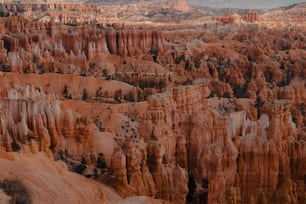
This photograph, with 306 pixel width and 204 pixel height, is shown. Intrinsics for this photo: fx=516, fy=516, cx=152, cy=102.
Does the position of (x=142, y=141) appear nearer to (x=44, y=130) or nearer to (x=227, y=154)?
(x=227, y=154)

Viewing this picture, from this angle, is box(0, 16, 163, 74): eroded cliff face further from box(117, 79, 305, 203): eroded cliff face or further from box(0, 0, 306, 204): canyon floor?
box(117, 79, 305, 203): eroded cliff face

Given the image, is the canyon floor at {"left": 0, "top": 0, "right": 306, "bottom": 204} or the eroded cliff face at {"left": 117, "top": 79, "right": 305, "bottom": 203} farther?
the eroded cliff face at {"left": 117, "top": 79, "right": 305, "bottom": 203}

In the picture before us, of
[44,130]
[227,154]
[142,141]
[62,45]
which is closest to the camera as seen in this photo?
[142,141]

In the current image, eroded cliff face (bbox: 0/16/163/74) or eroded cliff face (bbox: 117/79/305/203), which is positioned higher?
eroded cliff face (bbox: 0/16/163/74)

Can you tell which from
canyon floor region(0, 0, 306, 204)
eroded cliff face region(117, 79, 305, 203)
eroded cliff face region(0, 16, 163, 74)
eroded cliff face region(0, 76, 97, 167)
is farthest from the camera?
eroded cliff face region(0, 16, 163, 74)

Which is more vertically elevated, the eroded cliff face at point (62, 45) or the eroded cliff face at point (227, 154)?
the eroded cliff face at point (62, 45)

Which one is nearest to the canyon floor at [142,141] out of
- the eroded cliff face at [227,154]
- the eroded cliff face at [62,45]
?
the eroded cliff face at [227,154]

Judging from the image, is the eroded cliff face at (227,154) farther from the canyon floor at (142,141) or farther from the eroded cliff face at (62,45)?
the eroded cliff face at (62,45)

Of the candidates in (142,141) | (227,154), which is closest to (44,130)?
(142,141)

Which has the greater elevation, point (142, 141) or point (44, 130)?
point (142, 141)

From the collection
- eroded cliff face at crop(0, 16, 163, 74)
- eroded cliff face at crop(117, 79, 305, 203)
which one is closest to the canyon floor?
eroded cliff face at crop(117, 79, 305, 203)

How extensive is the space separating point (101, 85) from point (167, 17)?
88.0 metres

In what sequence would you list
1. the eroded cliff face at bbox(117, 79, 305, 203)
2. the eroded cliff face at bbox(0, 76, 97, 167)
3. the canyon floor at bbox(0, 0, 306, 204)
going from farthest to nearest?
1. the eroded cliff face at bbox(0, 76, 97, 167)
2. the eroded cliff face at bbox(117, 79, 305, 203)
3. the canyon floor at bbox(0, 0, 306, 204)

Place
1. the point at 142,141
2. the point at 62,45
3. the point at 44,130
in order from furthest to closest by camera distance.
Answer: the point at 62,45 < the point at 44,130 < the point at 142,141
